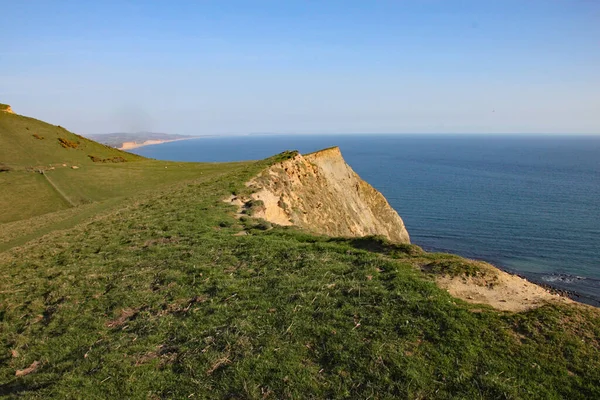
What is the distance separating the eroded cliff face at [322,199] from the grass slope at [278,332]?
8.44 m

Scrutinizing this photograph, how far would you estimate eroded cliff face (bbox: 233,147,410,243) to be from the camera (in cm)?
2373

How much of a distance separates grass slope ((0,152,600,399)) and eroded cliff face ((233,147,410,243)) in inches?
332

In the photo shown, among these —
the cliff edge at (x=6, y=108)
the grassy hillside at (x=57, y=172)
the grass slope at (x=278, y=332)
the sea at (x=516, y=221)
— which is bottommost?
the sea at (x=516, y=221)

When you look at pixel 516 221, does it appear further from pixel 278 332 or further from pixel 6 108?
pixel 6 108

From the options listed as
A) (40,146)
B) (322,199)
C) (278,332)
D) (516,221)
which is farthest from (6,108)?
(516,221)

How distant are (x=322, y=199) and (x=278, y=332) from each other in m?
20.6

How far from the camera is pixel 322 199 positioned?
1136 inches

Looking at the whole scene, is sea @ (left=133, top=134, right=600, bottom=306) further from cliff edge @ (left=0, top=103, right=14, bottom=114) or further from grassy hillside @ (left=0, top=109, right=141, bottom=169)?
cliff edge @ (left=0, top=103, right=14, bottom=114)

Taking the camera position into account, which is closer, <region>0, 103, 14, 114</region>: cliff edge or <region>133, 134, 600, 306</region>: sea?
<region>133, 134, 600, 306</region>: sea

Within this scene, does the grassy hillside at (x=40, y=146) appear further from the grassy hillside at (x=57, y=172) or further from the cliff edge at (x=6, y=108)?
the cliff edge at (x=6, y=108)

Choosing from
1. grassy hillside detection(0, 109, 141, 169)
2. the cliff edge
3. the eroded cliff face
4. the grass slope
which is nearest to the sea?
the eroded cliff face

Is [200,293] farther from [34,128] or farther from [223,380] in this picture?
[34,128]

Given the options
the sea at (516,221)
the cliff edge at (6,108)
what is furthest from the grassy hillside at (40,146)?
the sea at (516,221)

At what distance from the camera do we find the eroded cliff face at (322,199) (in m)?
23.7
